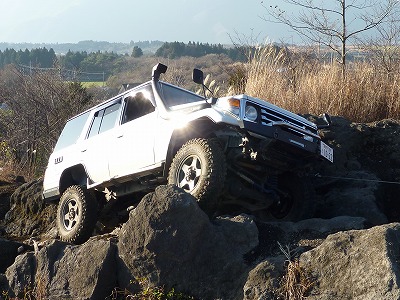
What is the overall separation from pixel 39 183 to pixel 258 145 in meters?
6.56

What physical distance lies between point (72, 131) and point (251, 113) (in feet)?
13.2

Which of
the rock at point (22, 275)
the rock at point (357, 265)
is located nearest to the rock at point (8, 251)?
the rock at point (22, 275)

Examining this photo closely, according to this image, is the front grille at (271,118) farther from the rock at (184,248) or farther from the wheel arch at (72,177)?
the wheel arch at (72,177)

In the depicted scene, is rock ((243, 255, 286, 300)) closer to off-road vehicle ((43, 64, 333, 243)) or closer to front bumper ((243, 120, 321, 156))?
off-road vehicle ((43, 64, 333, 243))

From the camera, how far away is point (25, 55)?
3184 inches

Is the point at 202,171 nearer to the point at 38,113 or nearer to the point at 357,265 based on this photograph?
the point at 357,265

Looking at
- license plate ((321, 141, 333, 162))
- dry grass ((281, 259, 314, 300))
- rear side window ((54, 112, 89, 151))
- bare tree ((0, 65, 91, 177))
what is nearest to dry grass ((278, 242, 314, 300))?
dry grass ((281, 259, 314, 300))

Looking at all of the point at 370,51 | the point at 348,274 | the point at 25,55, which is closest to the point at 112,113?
the point at 348,274

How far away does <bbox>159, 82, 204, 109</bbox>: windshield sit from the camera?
7.17 meters

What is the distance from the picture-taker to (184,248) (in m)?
5.24

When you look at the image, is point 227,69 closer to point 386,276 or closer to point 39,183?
point 39,183

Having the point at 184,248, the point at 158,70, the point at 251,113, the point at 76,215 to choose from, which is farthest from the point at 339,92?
the point at 184,248

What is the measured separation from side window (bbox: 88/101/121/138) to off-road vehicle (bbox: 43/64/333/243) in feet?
0.05

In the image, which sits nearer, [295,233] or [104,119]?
[295,233]
